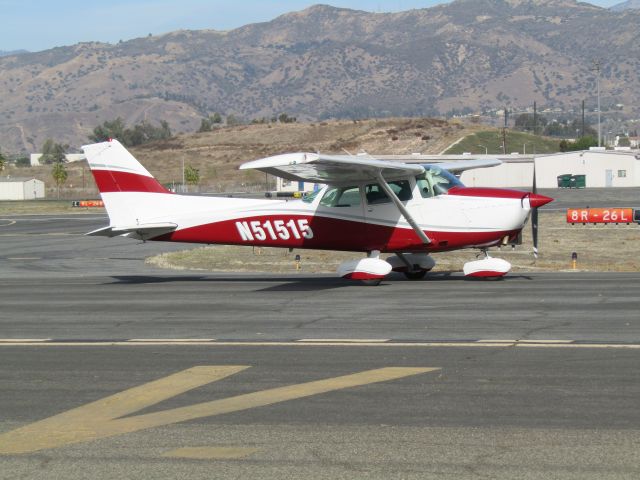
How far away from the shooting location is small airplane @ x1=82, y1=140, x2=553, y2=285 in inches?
762

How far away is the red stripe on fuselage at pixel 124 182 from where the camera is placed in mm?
21297

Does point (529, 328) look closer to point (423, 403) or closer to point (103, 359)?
point (423, 403)

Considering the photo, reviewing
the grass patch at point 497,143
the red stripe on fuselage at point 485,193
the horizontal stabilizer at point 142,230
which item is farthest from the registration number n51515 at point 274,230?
the grass patch at point 497,143

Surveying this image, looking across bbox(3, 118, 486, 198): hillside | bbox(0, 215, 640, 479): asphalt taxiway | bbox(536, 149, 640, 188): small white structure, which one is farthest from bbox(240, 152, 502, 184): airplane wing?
bbox(3, 118, 486, 198): hillside

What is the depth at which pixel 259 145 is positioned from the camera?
16288 centimetres

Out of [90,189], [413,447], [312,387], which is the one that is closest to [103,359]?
[312,387]

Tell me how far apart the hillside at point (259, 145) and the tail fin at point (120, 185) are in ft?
346

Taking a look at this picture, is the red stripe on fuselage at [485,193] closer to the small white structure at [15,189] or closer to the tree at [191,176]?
the tree at [191,176]

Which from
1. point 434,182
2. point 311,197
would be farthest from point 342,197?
point 434,182

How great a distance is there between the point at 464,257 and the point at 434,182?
27.8 feet

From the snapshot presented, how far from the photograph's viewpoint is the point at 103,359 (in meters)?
11.5

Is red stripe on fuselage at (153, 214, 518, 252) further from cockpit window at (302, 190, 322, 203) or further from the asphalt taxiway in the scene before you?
the asphalt taxiway

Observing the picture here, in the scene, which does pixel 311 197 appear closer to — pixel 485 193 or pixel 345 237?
pixel 345 237

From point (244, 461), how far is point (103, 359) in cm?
476
